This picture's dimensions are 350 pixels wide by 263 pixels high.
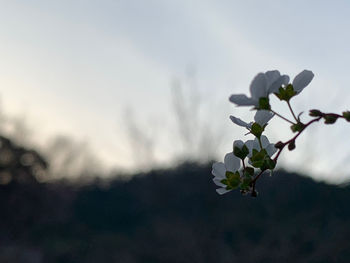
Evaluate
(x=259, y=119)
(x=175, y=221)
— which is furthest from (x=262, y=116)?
(x=175, y=221)

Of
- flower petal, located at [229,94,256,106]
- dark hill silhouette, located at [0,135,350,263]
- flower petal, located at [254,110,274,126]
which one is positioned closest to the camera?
flower petal, located at [229,94,256,106]

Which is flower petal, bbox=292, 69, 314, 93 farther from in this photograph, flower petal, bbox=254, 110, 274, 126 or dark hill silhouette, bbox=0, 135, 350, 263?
dark hill silhouette, bbox=0, 135, 350, 263

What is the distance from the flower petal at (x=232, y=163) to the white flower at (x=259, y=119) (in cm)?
6

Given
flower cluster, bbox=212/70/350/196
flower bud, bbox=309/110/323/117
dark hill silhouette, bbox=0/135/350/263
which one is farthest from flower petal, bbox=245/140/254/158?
dark hill silhouette, bbox=0/135/350/263

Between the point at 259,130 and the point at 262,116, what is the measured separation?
3cm

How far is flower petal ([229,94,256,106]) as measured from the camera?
0.50 meters

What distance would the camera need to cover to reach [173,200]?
437 inches

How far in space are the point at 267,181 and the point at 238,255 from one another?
1.21 m

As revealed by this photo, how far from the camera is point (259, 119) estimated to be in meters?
0.63

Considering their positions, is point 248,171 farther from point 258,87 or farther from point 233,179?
point 258,87

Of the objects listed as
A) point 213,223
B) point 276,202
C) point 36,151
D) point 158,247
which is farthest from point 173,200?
point 36,151

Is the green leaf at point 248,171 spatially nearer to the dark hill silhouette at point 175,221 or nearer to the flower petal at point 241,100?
the flower petal at point 241,100

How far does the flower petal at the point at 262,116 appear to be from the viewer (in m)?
0.60

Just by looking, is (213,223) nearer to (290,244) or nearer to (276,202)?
(276,202)
